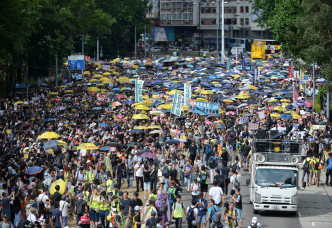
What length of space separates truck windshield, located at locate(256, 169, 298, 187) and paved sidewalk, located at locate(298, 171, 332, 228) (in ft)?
4.44

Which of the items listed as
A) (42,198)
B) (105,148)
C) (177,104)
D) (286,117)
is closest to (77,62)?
(286,117)

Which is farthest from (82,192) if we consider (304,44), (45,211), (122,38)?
(122,38)

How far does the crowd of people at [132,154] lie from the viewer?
782 inches

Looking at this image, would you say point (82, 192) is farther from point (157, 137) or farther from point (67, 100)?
point (67, 100)

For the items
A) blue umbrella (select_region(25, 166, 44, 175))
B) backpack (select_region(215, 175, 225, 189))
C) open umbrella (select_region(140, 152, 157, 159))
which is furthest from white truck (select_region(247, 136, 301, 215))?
blue umbrella (select_region(25, 166, 44, 175))

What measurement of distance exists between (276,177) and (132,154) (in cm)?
697

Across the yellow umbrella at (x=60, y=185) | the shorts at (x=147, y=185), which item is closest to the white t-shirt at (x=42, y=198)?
the yellow umbrella at (x=60, y=185)

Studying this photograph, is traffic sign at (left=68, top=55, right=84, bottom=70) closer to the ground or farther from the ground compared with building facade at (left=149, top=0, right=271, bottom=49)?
closer to the ground

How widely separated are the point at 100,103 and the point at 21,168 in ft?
91.7

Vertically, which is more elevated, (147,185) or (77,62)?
(77,62)

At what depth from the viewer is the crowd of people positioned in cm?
1988

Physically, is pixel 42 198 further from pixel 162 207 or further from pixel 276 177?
pixel 276 177

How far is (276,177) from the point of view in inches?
891

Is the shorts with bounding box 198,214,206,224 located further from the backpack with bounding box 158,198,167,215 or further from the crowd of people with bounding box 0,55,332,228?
the backpack with bounding box 158,198,167,215
